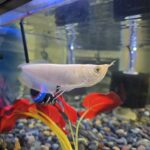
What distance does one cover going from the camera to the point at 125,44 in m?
0.59

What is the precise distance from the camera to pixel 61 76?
61 cm

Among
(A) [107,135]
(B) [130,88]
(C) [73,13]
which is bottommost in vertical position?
(A) [107,135]

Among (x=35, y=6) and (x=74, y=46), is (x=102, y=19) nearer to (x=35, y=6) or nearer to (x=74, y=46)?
(x=74, y=46)

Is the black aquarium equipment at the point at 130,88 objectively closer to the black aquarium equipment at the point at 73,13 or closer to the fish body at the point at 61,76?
the fish body at the point at 61,76

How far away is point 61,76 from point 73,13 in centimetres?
18


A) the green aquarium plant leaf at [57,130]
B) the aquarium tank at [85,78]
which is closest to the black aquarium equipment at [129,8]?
the aquarium tank at [85,78]

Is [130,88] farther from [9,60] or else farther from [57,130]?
[9,60]

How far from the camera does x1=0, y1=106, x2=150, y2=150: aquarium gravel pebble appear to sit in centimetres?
61

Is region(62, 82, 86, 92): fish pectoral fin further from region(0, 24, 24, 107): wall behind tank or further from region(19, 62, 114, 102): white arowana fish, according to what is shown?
region(0, 24, 24, 107): wall behind tank

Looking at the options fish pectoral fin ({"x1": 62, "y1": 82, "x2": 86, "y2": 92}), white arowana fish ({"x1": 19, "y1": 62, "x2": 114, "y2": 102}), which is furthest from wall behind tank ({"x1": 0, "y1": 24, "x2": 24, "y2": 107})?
fish pectoral fin ({"x1": 62, "y1": 82, "x2": 86, "y2": 92})

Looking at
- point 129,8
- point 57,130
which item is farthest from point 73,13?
point 57,130

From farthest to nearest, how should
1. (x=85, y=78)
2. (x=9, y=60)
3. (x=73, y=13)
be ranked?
(x=9, y=60), (x=73, y=13), (x=85, y=78)

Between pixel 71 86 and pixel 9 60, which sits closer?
pixel 71 86

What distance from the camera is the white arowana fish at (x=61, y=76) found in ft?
1.86
